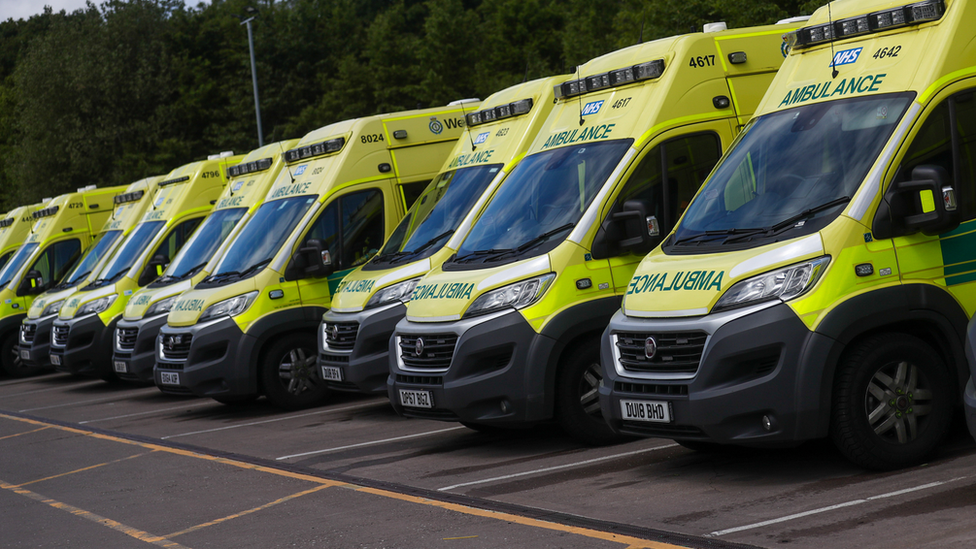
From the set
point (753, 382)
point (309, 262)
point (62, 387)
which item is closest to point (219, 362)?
point (309, 262)

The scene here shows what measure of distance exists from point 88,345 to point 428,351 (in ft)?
30.1

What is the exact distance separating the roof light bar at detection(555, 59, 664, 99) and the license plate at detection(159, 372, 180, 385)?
530cm

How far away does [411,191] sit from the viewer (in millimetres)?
13078

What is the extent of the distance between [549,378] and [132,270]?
10.0m

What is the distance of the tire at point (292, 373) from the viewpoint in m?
12.3

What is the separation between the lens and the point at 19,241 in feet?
76.6

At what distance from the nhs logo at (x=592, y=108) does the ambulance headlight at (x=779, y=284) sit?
3132 mm

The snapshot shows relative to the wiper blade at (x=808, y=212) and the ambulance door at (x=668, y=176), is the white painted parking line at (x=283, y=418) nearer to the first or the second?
the ambulance door at (x=668, y=176)

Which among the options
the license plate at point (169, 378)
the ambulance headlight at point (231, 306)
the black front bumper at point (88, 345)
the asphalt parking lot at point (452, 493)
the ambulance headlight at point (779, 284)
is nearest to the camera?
the asphalt parking lot at point (452, 493)

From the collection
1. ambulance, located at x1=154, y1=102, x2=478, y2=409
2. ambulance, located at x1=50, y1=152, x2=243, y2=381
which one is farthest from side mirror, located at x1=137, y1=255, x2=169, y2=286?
ambulance, located at x1=154, y1=102, x2=478, y2=409

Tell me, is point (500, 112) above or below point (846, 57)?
above

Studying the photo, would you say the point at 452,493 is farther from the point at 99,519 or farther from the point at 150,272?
the point at 150,272

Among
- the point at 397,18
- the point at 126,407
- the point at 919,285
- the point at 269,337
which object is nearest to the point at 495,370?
the point at 919,285

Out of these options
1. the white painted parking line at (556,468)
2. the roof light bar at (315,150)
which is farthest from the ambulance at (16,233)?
the white painted parking line at (556,468)
